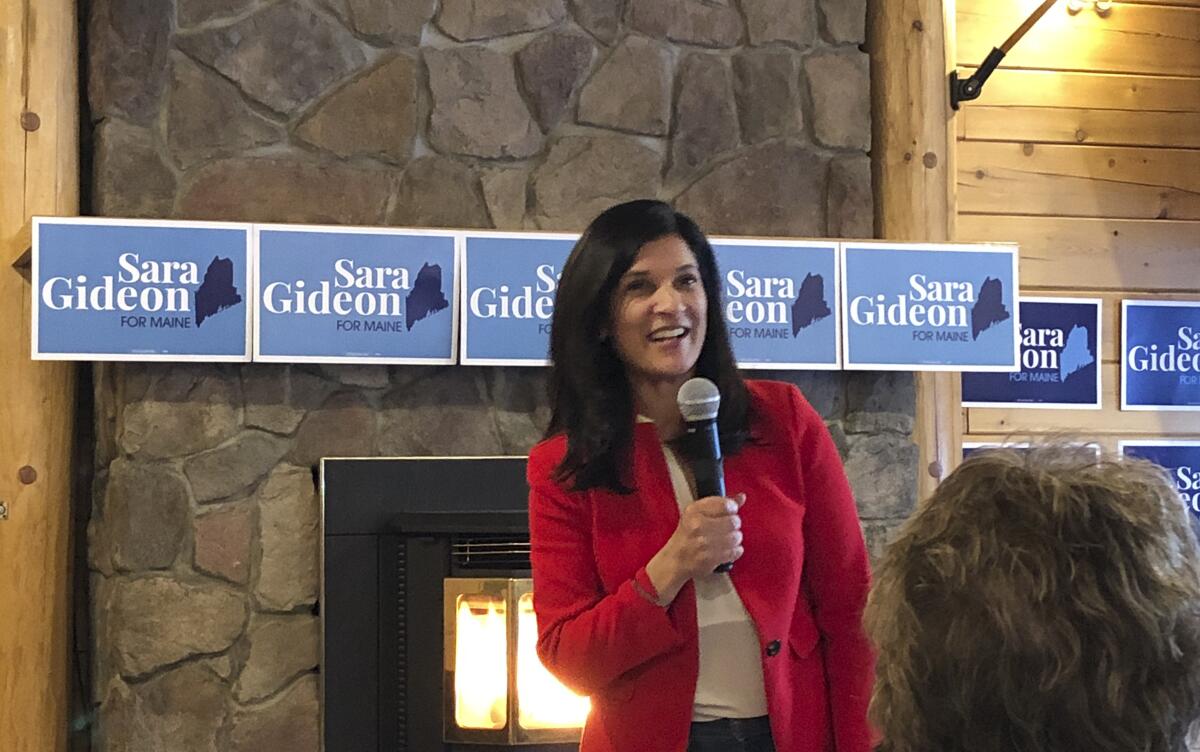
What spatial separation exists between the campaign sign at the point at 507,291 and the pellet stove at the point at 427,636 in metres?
0.34

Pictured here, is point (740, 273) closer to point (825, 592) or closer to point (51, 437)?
point (825, 592)

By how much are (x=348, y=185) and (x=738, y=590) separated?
149 cm

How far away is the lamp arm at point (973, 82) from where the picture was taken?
9.21ft

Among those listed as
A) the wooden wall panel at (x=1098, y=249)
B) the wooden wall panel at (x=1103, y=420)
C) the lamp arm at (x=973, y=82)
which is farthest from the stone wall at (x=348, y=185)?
the wooden wall panel at (x=1098, y=249)

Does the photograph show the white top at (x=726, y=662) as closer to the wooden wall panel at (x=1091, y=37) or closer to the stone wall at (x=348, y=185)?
the stone wall at (x=348, y=185)

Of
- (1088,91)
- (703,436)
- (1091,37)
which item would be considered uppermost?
(1091,37)

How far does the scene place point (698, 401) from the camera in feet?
4.57

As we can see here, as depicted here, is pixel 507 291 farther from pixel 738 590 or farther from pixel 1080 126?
pixel 1080 126

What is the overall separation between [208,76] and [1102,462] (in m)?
2.16

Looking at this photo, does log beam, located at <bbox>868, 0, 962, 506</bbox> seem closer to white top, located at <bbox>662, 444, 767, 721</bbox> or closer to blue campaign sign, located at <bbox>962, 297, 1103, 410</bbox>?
blue campaign sign, located at <bbox>962, 297, 1103, 410</bbox>

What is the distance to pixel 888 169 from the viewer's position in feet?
9.36

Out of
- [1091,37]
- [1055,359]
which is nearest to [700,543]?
[1055,359]

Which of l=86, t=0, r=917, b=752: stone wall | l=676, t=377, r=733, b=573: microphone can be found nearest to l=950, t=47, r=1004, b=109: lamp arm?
l=86, t=0, r=917, b=752: stone wall

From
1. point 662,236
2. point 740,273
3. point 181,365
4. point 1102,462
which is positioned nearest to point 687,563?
point 662,236
